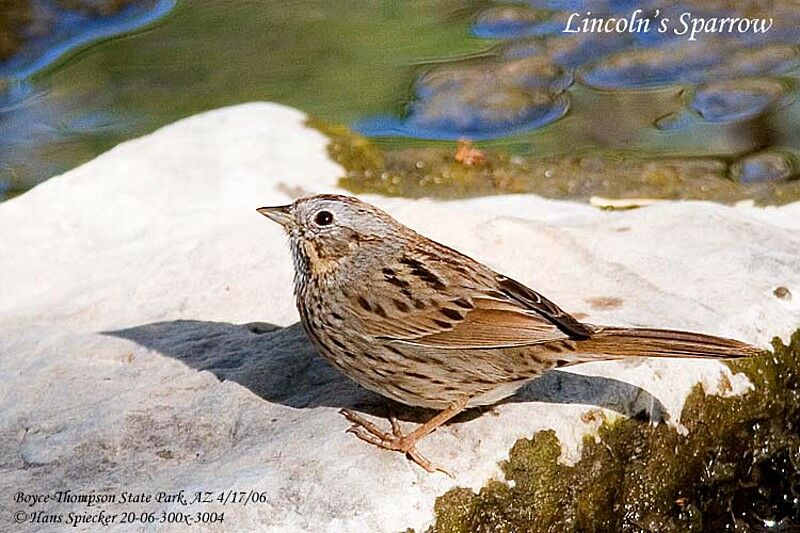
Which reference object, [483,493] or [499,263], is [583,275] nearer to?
[499,263]

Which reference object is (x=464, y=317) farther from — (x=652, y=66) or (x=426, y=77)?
(x=652, y=66)

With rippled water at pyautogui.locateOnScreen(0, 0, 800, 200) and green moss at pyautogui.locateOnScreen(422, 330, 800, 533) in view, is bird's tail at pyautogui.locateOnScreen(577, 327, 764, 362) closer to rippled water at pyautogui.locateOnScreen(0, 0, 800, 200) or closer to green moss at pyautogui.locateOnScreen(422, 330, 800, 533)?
green moss at pyautogui.locateOnScreen(422, 330, 800, 533)

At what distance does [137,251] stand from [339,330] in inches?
76.4

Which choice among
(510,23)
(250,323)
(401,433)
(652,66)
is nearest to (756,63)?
(652,66)

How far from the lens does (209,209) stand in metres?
6.86

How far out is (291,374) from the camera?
5.30 m

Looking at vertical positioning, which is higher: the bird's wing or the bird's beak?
the bird's beak

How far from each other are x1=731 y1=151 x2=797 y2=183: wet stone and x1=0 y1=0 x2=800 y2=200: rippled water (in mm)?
12

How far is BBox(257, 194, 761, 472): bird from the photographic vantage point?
4742 mm

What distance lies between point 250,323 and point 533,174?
293 centimetres

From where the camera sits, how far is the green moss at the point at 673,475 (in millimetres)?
4664

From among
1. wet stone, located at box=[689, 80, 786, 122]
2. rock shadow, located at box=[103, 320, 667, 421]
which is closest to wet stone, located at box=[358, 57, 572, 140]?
wet stone, located at box=[689, 80, 786, 122]

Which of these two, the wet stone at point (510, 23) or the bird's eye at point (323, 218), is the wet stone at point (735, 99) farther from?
the bird's eye at point (323, 218)

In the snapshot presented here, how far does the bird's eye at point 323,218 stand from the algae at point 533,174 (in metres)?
2.42
